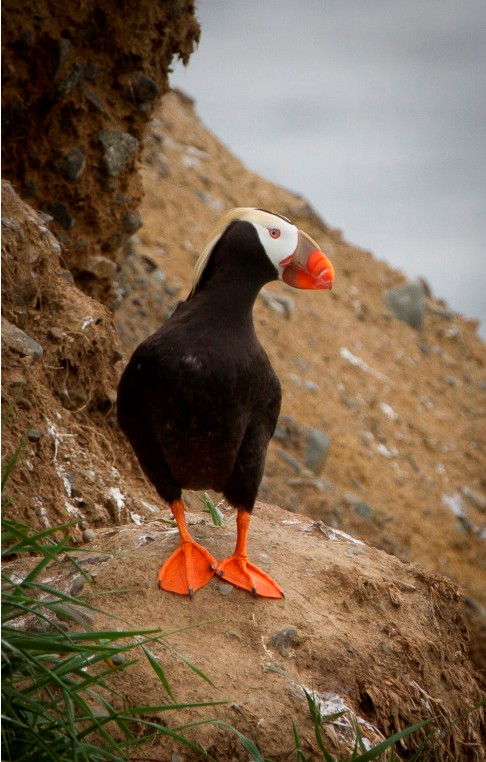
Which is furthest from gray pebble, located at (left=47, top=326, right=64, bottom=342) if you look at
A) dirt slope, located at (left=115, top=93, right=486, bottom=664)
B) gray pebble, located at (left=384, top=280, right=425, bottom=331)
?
gray pebble, located at (left=384, top=280, right=425, bottom=331)

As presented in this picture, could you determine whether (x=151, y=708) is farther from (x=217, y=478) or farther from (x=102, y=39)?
(x=102, y=39)

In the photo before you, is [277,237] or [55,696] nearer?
[55,696]

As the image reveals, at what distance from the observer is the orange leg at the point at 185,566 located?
3.86m

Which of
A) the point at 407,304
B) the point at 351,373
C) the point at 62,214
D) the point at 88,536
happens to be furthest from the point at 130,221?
the point at 407,304

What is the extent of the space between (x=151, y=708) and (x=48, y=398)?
2662 mm

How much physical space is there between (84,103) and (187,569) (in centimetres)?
413

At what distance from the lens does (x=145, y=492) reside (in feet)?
19.1

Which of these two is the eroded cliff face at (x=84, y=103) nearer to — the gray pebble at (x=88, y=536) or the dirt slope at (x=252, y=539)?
the dirt slope at (x=252, y=539)

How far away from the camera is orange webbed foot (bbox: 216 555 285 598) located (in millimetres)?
3949

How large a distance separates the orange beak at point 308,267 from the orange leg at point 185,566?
41.5 inches

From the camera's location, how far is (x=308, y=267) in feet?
12.0

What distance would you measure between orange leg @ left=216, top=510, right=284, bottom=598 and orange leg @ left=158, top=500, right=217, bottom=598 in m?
0.06

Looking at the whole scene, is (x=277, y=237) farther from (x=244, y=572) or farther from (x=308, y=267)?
(x=244, y=572)

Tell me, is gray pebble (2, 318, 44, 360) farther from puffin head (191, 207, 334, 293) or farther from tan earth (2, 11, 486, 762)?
puffin head (191, 207, 334, 293)
